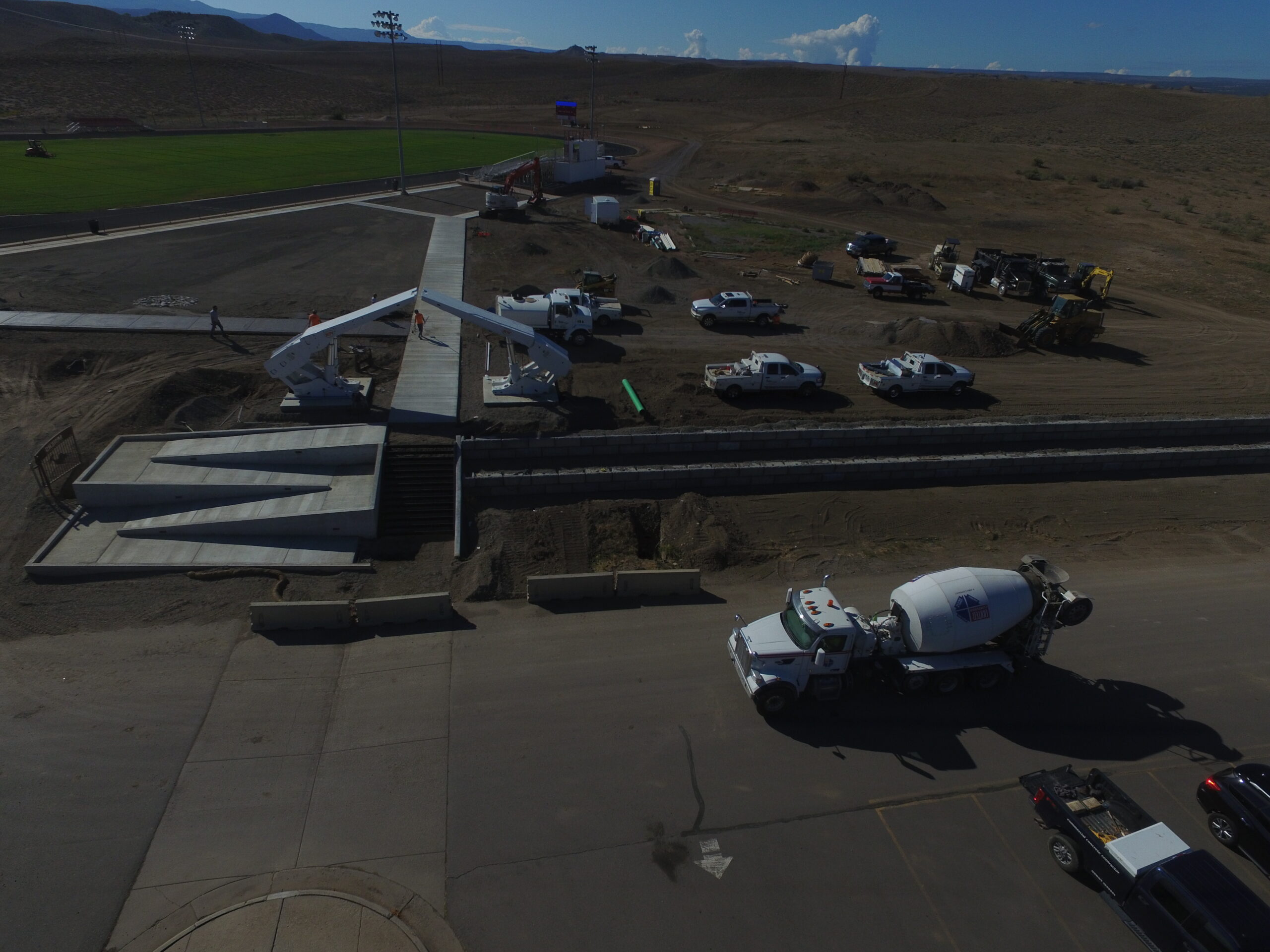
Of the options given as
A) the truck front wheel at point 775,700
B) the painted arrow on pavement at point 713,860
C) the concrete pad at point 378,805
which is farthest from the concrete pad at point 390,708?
the truck front wheel at point 775,700

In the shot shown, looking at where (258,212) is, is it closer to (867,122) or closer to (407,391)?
(407,391)

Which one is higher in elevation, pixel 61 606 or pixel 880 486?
pixel 880 486

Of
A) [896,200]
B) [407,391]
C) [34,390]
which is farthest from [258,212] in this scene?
[896,200]


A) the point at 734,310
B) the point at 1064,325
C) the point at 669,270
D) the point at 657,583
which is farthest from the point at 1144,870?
the point at 669,270

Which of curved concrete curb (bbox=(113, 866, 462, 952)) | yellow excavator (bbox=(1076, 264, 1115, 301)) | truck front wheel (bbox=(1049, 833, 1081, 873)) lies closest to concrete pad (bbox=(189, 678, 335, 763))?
curved concrete curb (bbox=(113, 866, 462, 952))

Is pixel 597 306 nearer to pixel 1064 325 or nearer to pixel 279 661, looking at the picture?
pixel 1064 325

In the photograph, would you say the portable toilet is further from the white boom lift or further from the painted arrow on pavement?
the painted arrow on pavement

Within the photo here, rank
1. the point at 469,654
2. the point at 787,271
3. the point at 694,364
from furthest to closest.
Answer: the point at 787,271, the point at 694,364, the point at 469,654
